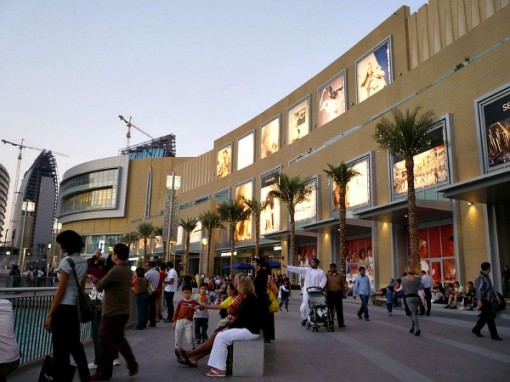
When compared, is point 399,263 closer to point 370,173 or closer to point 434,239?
point 434,239

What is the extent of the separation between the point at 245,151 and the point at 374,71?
23252 mm

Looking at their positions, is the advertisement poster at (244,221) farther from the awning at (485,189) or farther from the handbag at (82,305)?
the handbag at (82,305)

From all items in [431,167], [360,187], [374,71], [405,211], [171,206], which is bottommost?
[171,206]

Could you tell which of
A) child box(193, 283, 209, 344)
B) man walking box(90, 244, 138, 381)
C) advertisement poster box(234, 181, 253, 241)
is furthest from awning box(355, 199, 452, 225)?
advertisement poster box(234, 181, 253, 241)

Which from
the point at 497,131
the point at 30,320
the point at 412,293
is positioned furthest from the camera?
the point at 497,131

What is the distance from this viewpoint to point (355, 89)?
35344 millimetres

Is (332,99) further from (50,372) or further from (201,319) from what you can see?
(50,372)

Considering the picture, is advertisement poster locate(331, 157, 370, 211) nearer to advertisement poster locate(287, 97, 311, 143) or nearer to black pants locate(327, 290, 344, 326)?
advertisement poster locate(287, 97, 311, 143)

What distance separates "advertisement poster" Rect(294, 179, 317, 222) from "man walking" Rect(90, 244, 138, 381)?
103ft

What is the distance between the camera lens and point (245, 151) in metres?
53.7

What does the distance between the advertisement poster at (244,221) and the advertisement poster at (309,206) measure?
10.4 meters

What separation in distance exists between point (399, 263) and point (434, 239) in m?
2.94

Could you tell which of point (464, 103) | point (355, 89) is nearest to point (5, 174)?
point (355, 89)

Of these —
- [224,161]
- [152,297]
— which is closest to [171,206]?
[152,297]
